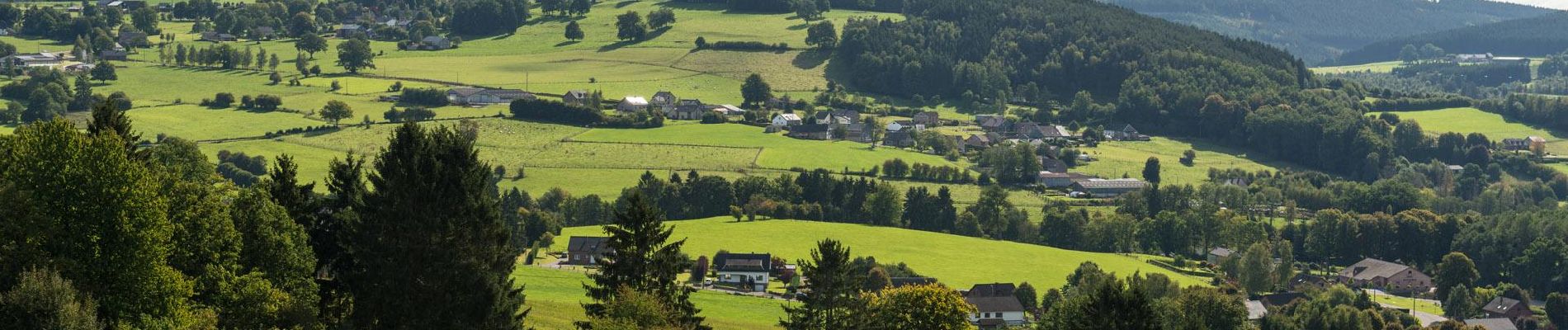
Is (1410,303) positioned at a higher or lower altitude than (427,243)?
lower

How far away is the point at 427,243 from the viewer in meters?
40.1

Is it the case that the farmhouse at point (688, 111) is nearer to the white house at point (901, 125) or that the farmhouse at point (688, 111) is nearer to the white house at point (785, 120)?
the white house at point (785, 120)

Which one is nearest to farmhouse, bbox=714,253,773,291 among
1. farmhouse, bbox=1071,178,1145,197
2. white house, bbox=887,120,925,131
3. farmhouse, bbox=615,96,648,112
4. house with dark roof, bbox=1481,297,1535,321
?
house with dark roof, bbox=1481,297,1535,321

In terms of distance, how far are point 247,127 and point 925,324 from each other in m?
91.4

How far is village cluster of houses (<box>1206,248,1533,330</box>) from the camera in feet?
314

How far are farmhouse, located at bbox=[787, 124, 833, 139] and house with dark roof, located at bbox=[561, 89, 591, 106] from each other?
18175mm

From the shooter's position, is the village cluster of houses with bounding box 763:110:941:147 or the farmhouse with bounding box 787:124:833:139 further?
the village cluster of houses with bounding box 763:110:941:147

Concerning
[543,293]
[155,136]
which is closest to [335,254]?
[543,293]

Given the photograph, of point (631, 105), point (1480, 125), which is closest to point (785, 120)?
point (631, 105)

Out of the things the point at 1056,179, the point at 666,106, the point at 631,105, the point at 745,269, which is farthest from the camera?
the point at 666,106

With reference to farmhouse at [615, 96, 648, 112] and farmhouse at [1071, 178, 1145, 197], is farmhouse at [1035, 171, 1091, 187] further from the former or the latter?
farmhouse at [615, 96, 648, 112]

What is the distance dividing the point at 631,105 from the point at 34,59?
60.4 meters

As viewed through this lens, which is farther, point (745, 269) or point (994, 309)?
point (745, 269)

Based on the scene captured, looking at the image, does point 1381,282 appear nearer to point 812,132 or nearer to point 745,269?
point 745,269
